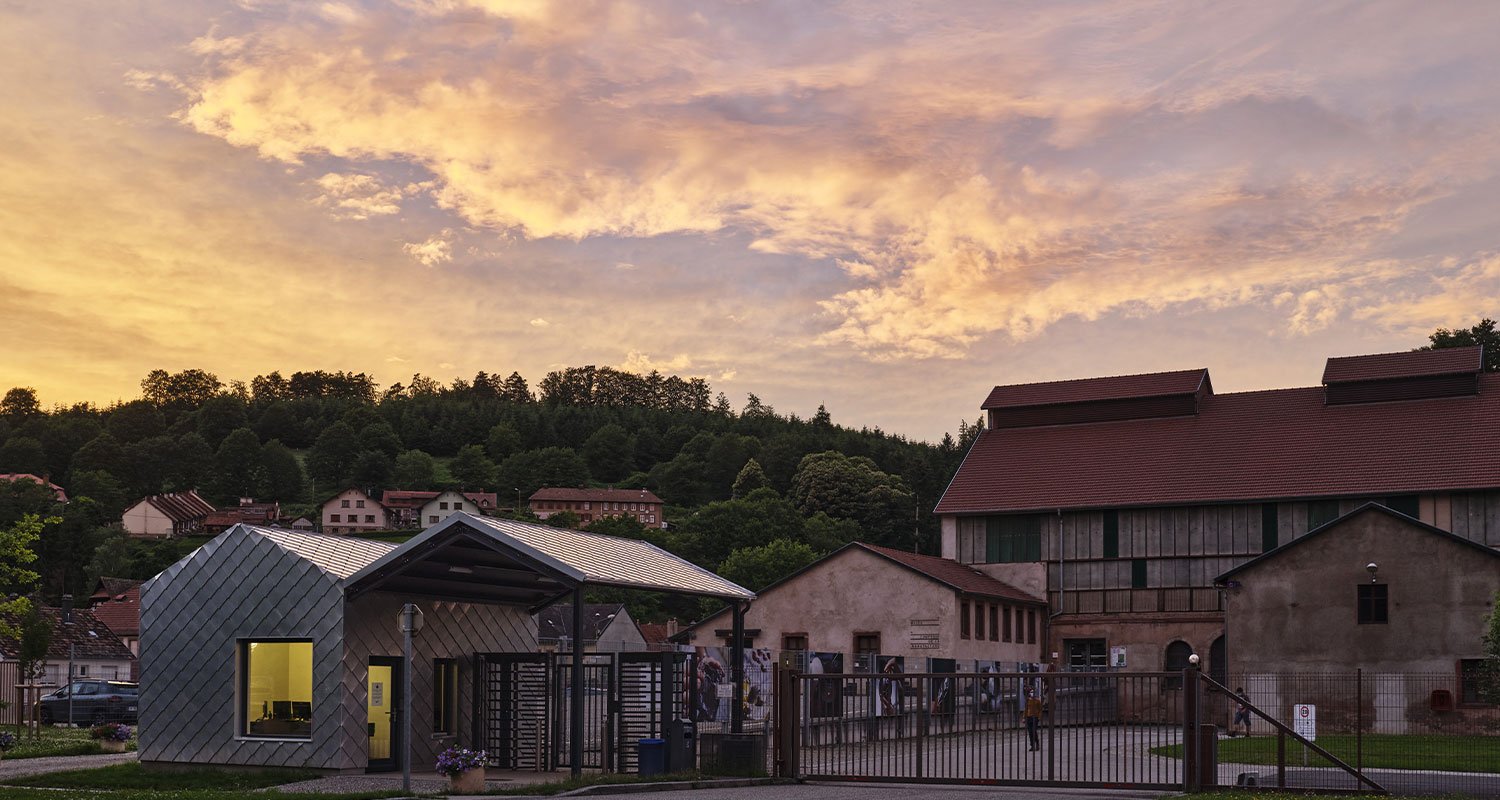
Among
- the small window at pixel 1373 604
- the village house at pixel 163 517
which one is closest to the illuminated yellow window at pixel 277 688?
the small window at pixel 1373 604

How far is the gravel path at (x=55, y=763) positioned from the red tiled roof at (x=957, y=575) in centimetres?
2778

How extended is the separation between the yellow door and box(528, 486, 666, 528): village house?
15205 cm

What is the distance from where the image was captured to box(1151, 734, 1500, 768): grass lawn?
3019cm

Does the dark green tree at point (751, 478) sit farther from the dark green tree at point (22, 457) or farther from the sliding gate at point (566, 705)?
the sliding gate at point (566, 705)

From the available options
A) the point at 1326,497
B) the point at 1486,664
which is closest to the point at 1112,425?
the point at 1326,497

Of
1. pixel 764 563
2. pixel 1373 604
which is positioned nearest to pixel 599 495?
pixel 764 563

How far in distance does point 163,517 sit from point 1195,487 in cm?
14476

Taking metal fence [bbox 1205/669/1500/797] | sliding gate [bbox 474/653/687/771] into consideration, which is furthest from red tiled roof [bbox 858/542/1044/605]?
sliding gate [bbox 474/653/687/771]

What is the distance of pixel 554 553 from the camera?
28.0 m

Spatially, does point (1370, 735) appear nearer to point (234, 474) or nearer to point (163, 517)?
point (163, 517)

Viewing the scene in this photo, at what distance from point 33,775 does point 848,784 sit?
46.5 feet

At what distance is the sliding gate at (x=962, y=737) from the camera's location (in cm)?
2783

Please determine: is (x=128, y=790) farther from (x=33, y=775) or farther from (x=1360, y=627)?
(x=1360, y=627)

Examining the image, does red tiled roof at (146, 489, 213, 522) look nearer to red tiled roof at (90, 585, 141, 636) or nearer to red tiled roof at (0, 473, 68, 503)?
red tiled roof at (0, 473, 68, 503)
